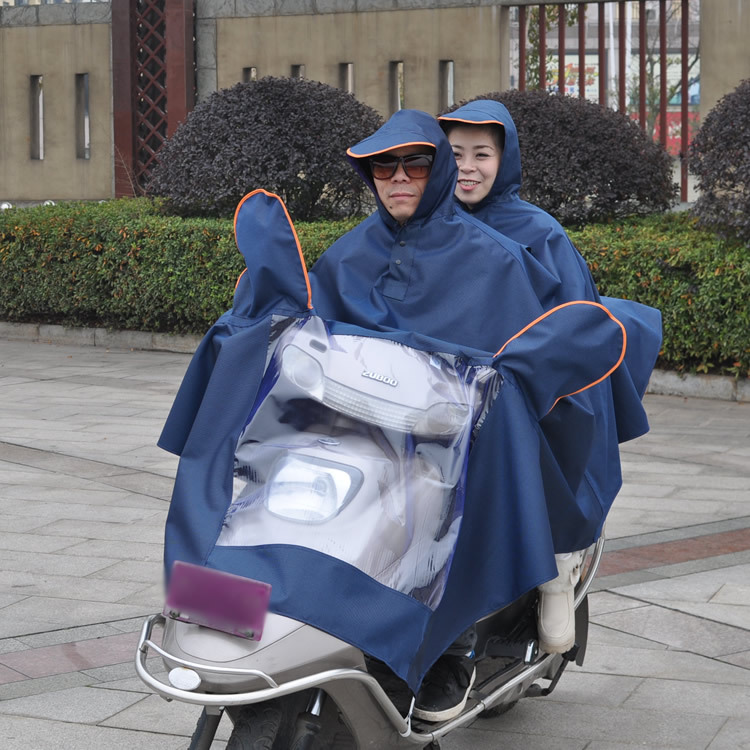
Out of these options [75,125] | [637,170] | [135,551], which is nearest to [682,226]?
[637,170]

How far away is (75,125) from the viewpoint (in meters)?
16.2

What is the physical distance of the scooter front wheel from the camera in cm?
243

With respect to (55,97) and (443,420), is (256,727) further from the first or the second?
(55,97)

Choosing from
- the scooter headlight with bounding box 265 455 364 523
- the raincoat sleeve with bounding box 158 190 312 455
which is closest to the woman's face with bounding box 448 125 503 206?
the raincoat sleeve with bounding box 158 190 312 455

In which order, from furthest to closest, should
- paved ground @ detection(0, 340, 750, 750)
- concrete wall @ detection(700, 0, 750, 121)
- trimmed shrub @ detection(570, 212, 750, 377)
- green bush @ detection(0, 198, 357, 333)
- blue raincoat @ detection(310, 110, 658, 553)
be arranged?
concrete wall @ detection(700, 0, 750, 121), green bush @ detection(0, 198, 357, 333), trimmed shrub @ detection(570, 212, 750, 377), paved ground @ detection(0, 340, 750, 750), blue raincoat @ detection(310, 110, 658, 553)

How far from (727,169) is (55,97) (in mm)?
10138

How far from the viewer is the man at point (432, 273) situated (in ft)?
9.91

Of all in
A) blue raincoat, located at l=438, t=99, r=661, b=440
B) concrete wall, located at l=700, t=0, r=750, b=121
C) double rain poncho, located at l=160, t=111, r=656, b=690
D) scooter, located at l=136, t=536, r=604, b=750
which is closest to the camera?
scooter, located at l=136, t=536, r=604, b=750

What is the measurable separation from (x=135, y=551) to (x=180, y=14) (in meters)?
11.2

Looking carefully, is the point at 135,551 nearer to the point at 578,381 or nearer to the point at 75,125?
the point at 578,381

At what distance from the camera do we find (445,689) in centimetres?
288

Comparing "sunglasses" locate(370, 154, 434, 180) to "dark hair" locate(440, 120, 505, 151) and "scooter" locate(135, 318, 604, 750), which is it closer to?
"scooter" locate(135, 318, 604, 750)

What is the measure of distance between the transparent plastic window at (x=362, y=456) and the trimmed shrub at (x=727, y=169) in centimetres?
679

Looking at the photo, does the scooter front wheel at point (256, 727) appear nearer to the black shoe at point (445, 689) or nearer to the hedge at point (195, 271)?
the black shoe at point (445, 689)
